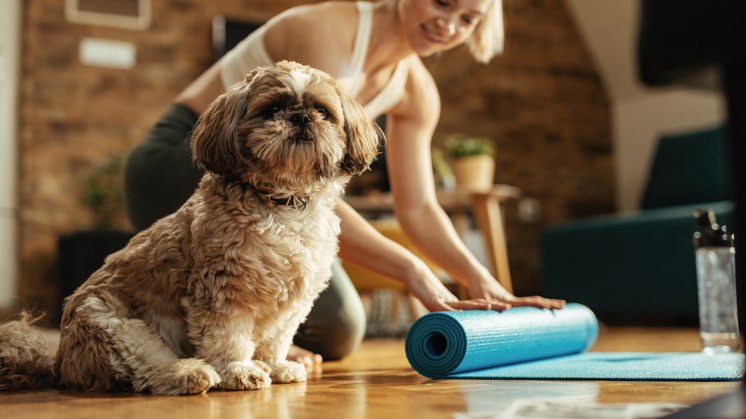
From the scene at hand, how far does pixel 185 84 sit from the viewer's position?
19.5 ft

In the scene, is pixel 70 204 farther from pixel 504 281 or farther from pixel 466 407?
pixel 466 407

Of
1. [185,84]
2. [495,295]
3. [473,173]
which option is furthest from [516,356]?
[185,84]

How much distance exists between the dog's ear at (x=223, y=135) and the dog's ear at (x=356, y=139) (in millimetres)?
190

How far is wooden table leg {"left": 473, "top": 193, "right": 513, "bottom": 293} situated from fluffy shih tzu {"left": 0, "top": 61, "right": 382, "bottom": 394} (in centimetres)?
337

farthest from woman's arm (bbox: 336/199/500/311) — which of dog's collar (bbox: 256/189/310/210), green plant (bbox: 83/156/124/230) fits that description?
green plant (bbox: 83/156/124/230)

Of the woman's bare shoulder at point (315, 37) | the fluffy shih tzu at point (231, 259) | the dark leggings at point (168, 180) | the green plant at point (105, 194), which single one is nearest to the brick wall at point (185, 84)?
the green plant at point (105, 194)

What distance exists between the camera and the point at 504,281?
4.95 m

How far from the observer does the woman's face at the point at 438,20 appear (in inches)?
84.4

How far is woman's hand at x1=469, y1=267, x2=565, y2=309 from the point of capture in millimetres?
2061

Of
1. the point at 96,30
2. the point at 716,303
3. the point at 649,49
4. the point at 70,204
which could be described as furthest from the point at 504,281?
the point at 649,49

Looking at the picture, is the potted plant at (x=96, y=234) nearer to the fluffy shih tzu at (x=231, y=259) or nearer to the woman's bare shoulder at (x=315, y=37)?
the woman's bare shoulder at (x=315, y=37)

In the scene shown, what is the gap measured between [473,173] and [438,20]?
312cm

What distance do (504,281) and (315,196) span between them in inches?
137

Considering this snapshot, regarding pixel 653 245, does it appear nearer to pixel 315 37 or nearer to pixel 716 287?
pixel 716 287
